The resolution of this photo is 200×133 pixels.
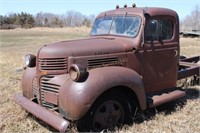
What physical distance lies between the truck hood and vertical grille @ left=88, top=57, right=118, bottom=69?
0.11 metres

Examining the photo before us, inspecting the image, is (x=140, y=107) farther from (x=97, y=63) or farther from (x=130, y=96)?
(x=97, y=63)

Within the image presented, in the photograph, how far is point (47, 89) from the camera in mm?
5180

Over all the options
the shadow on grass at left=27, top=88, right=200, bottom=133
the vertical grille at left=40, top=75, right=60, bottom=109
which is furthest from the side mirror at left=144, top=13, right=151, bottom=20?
the vertical grille at left=40, top=75, right=60, bottom=109

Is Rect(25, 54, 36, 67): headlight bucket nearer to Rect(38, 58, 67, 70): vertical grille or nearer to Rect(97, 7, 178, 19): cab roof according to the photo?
Rect(38, 58, 67, 70): vertical grille

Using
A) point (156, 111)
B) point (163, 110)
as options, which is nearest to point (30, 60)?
point (156, 111)

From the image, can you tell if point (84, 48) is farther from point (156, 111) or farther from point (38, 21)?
point (38, 21)

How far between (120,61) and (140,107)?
2.76 ft

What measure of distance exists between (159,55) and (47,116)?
246cm

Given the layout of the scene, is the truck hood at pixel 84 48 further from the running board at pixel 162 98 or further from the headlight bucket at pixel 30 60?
the running board at pixel 162 98

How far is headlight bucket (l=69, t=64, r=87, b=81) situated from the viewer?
4.68 meters

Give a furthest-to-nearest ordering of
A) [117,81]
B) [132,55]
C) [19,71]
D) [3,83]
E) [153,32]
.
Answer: [19,71] → [3,83] → [153,32] → [132,55] → [117,81]

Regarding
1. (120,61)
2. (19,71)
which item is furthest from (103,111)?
(19,71)

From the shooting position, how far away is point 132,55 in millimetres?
5617

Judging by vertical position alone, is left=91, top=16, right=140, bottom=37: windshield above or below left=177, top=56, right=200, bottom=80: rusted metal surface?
above
